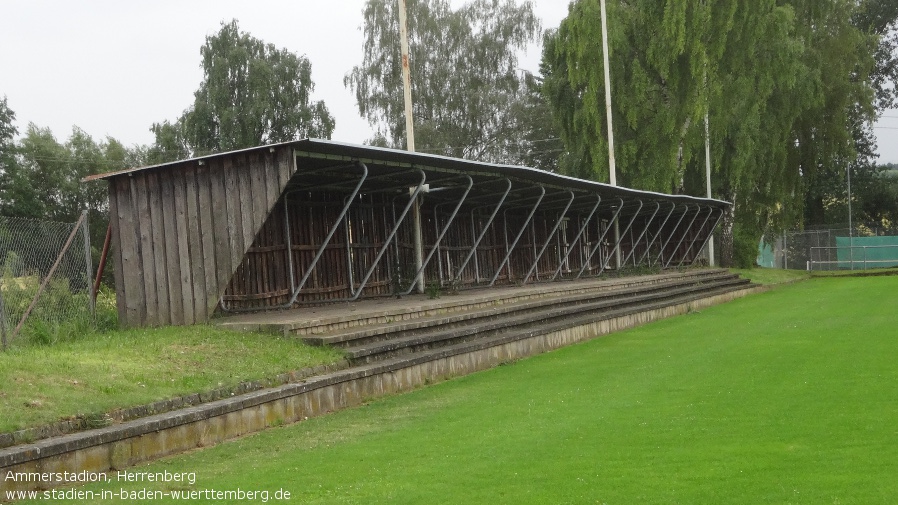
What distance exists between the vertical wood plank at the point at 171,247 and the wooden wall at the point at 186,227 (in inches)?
0.6

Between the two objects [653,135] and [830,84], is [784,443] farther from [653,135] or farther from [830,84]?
[830,84]

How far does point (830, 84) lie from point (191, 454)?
134 ft

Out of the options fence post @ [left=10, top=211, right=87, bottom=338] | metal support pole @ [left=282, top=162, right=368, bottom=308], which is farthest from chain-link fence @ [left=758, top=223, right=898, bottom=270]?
fence post @ [left=10, top=211, right=87, bottom=338]

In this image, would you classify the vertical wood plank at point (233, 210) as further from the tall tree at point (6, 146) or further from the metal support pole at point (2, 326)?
the tall tree at point (6, 146)

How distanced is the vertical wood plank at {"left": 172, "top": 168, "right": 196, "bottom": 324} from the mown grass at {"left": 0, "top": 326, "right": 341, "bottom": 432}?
2.59 feet

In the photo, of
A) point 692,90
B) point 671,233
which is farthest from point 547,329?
point 692,90

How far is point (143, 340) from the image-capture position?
11602mm

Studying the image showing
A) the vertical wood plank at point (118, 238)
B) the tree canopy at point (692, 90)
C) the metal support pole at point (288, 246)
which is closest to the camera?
the vertical wood plank at point (118, 238)

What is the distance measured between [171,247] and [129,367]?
13.9 ft

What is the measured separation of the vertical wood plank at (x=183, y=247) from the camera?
13602mm

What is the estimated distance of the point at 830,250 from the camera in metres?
50.5

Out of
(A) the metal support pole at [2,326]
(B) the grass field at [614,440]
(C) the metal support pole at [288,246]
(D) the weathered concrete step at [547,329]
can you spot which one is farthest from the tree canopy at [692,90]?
(A) the metal support pole at [2,326]

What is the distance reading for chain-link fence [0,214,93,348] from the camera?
1202cm

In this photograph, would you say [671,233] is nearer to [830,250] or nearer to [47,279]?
[830,250]
